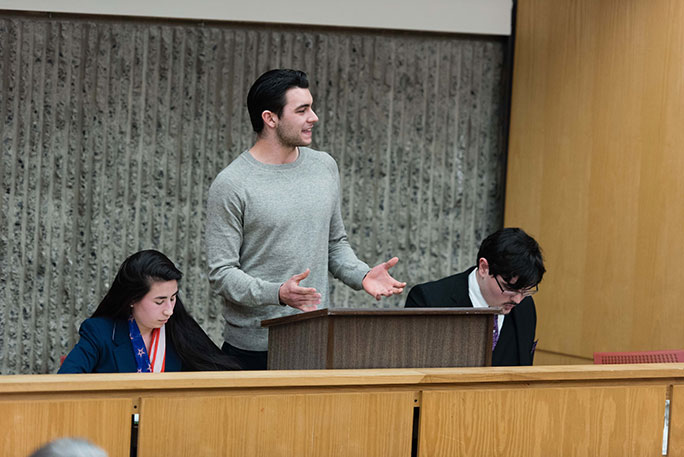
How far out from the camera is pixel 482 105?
17.1 feet

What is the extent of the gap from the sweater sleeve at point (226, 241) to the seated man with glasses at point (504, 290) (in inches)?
24.3

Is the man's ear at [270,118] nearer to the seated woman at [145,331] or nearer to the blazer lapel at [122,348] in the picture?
the seated woman at [145,331]

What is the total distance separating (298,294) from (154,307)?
0.64 meters

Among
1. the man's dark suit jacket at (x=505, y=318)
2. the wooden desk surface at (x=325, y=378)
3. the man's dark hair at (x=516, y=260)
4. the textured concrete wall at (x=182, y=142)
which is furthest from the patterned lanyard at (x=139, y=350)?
the textured concrete wall at (x=182, y=142)

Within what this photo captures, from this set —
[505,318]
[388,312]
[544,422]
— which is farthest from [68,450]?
[505,318]

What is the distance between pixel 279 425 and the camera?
236cm

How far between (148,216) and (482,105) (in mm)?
1820

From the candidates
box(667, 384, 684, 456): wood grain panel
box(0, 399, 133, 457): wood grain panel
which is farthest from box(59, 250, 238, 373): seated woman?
box(667, 384, 684, 456): wood grain panel

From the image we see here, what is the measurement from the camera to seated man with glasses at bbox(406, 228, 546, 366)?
3.06 m

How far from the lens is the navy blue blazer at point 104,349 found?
116 inches

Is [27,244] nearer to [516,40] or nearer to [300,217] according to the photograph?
[300,217]

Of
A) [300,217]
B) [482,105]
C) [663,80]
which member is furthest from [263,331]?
[482,105]

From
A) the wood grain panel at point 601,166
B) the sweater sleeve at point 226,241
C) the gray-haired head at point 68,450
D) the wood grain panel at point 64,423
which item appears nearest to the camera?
the gray-haired head at point 68,450

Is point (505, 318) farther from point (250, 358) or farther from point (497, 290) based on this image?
point (250, 358)
